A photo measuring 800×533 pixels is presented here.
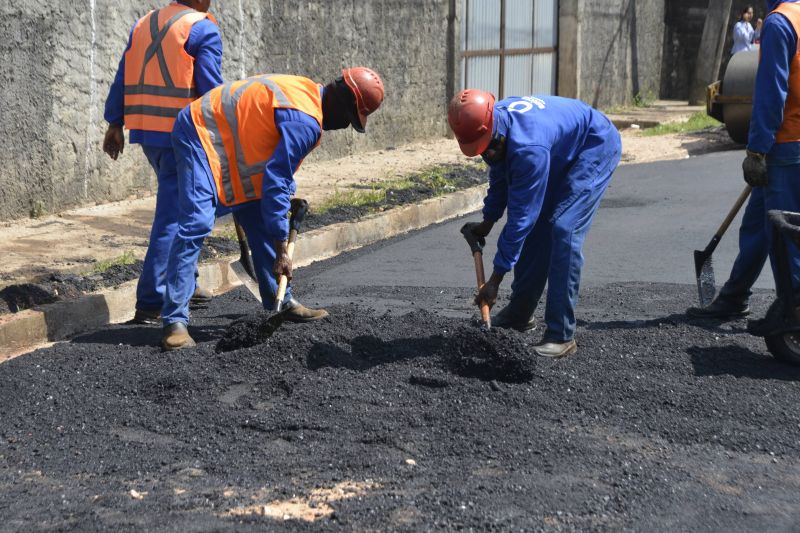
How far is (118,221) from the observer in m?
8.38

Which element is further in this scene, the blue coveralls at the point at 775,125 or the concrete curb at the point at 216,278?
the concrete curb at the point at 216,278

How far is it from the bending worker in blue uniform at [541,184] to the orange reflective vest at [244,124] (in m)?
0.84

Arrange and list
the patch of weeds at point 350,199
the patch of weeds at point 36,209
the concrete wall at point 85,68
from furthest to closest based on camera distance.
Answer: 1. the patch of weeds at point 350,199
2. the patch of weeds at point 36,209
3. the concrete wall at point 85,68

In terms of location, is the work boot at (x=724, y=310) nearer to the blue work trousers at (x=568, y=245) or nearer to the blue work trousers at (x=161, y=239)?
the blue work trousers at (x=568, y=245)

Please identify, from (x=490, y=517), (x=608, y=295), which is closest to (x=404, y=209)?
(x=608, y=295)

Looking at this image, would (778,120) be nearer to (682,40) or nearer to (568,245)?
(568,245)

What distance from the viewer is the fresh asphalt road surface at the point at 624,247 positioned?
287 inches

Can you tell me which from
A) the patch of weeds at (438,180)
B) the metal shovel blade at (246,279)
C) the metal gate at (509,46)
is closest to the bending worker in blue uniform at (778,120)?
the metal shovel blade at (246,279)

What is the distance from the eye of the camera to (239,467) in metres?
3.99

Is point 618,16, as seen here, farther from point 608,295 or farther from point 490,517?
point 490,517

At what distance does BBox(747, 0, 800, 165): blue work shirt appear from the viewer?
538cm

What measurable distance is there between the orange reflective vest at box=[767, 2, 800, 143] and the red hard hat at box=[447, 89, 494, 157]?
1.69 meters

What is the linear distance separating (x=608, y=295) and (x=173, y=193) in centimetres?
271

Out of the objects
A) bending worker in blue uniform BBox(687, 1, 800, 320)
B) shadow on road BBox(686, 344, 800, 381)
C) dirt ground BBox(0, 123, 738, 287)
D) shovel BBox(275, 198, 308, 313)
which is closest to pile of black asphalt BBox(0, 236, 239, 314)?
dirt ground BBox(0, 123, 738, 287)
